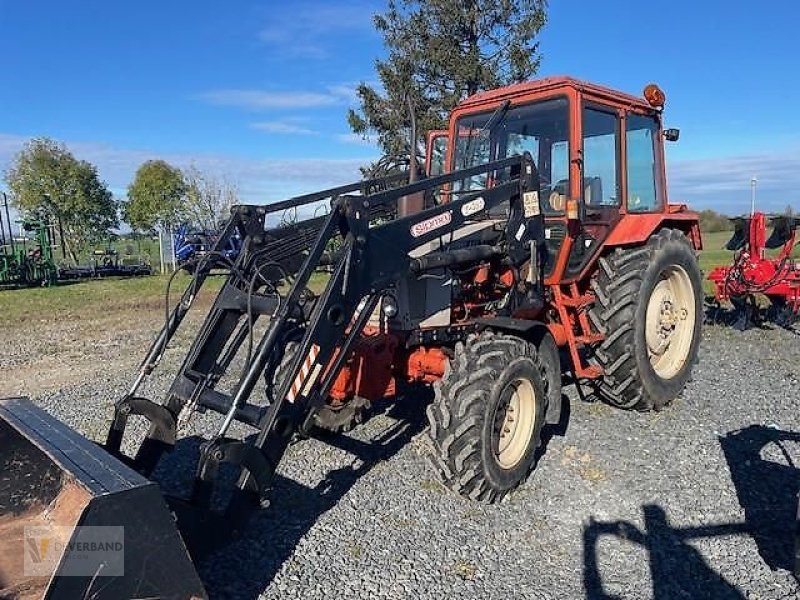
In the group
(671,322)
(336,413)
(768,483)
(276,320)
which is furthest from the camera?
(671,322)

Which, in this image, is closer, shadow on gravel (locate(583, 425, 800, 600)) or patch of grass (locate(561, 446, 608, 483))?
shadow on gravel (locate(583, 425, 800, 600))

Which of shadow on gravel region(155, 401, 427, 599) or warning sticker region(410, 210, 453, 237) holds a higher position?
warning sticker region(410, 210, 453, 237)

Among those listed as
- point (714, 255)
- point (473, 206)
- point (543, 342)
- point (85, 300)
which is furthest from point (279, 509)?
point (714, 255)

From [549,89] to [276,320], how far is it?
324cm

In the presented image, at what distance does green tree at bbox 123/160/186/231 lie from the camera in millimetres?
34344

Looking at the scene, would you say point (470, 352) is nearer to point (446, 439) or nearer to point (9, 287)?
point (446, 439)

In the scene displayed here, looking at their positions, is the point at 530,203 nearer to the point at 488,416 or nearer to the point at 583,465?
the point at 488,416

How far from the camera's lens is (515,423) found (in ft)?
14.9

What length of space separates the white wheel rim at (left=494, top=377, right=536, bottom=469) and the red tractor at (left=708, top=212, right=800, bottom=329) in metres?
6.51

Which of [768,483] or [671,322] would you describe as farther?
[671,322]

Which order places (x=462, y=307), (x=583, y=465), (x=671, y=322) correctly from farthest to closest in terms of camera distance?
(x=671, y=322) < (x=462, y=307) < (x=583, y=465)

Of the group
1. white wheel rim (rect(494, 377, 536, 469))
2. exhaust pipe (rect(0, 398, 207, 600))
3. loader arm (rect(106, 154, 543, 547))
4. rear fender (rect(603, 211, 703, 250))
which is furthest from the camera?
rear fender (rect(603, 211, 703, 250))

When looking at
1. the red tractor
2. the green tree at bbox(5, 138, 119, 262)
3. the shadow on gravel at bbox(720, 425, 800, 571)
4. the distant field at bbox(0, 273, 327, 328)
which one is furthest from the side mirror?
the green tree at bbox(5, 138, 119, 262)

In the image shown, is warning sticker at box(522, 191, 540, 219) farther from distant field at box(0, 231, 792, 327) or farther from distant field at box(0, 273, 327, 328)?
distant field at box(0, 231, 792, 327)
